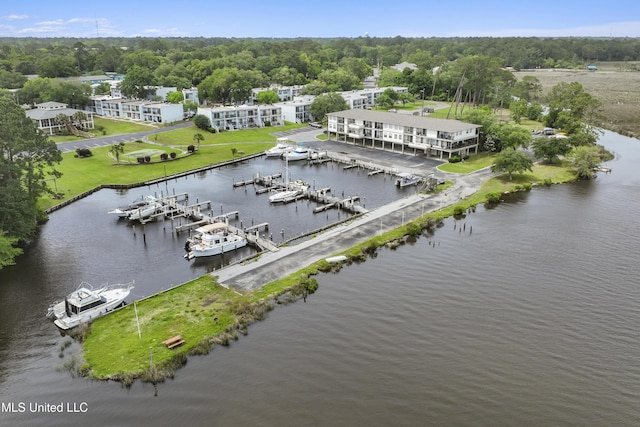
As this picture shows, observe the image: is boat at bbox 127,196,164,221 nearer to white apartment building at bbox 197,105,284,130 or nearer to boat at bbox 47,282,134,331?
boat at bbox 47,282,134,331

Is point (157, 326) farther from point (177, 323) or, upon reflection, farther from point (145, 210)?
point (145, 210)

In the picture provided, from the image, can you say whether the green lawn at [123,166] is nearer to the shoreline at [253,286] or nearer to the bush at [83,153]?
the bush at [83,153]

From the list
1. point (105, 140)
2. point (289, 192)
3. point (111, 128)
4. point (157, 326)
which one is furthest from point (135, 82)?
point (157, 326)

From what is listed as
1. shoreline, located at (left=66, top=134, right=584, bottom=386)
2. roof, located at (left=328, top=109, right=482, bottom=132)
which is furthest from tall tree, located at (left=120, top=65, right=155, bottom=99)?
shoreline, located at (left=66, top=134, right=584, bottom=386)

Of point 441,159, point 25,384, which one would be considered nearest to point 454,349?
point 25,384

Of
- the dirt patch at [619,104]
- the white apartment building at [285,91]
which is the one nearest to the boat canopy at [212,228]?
the white apartment building at [285,91]

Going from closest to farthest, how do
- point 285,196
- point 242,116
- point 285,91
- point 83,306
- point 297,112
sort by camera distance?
1. point 83,306
2. point 285,196
3. point 242,116
4. point 297,112
5. point 285,91

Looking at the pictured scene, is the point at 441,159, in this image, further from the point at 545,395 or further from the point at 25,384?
the point at 25,384
